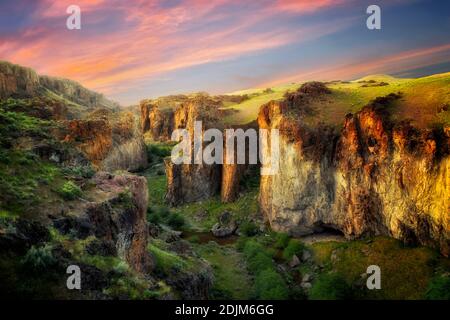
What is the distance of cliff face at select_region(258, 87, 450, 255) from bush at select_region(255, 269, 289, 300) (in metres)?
12.6

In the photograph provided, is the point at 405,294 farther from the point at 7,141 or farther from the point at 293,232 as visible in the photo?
the point at 7,141

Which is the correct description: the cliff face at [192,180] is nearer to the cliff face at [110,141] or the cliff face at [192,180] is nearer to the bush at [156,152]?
the cliff face at [110,141]

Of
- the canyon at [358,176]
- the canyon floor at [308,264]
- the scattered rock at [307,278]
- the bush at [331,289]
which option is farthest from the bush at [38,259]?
the canyon at [358,176]

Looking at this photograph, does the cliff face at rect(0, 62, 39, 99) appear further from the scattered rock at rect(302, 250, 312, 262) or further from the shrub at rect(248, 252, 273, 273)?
the scattered rock at rect(302, 250, 312, 262)

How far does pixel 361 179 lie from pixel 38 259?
39.6 meters

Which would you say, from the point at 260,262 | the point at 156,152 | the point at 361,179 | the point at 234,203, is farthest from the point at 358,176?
the point at 156,152

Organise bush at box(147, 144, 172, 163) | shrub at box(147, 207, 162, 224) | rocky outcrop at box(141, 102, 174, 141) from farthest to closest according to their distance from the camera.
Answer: rocky outcrop at box(141, 102, 174, 141)
bush at box(147, 144, 172, 163)
shrub at box(147, 207, 162, 224)

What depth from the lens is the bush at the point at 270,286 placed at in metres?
40.6

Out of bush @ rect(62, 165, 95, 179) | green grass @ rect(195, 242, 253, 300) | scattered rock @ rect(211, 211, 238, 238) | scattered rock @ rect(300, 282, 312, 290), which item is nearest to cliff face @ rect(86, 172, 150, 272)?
bush @ rect(62, 165, 95, 179)

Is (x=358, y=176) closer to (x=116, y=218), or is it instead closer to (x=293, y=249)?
(x=293, y=249)

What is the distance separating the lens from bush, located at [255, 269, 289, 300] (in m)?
40.6

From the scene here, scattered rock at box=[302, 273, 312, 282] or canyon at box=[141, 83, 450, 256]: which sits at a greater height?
canyon at box=[141, 83, 450, 256]
